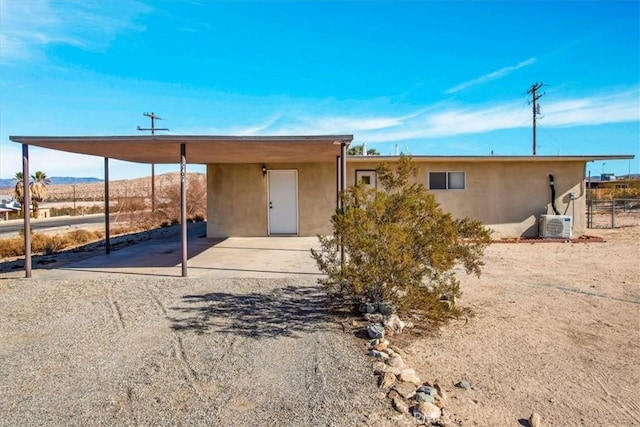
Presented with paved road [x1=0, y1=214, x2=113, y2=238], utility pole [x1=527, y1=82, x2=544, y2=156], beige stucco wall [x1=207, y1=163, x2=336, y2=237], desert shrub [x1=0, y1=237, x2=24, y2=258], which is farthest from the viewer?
utility pole [x1=527, y1=82, x2=544, y2=156]

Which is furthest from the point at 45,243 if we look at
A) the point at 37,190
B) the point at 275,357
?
the point at 275,357

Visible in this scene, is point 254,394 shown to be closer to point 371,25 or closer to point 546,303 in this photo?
point 546,303

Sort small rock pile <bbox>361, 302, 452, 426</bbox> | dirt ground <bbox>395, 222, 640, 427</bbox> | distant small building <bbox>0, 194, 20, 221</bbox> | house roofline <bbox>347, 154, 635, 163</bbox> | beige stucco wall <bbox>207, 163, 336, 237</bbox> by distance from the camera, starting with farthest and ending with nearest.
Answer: distant small building <bbox>0, 194, 20, 221</bbox>
beige stucco wall <bbox>207, 163, 336, 237</bbox>
house roofline <bbox>347, 154, 635, 163</bbox>
dirt ground <bbox>395, 222, 640, 427</bbox>
small rock pile <bbox>361, 302, 452, 426</bbox>

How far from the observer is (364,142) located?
16062 mm

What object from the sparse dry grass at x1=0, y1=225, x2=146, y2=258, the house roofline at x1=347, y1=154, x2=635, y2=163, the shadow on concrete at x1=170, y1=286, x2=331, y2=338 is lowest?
the shadow on concrete at x1=170, y1=286, x2=331, y2=338

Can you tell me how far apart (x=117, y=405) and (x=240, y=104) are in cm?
1968

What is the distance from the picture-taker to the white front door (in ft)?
46.2

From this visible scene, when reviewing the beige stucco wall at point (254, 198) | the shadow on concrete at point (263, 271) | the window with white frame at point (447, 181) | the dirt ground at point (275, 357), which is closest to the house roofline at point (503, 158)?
the window with white frame at point (447, 181)

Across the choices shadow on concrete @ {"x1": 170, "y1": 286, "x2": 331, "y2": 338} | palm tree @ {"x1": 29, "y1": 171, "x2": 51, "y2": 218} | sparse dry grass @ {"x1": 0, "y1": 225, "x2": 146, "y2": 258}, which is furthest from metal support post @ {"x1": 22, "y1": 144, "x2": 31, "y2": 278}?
sparse dry grass @ {"x1": 0, "y1": 225, "x2": 146, "y2": 258}

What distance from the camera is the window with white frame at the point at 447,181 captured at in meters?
14.3

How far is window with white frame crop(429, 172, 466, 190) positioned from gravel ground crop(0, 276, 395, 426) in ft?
29.0

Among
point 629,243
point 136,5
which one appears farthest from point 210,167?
point 629,243

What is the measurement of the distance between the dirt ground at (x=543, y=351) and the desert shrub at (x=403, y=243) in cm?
60

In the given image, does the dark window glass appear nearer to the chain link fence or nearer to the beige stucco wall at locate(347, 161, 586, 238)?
the beige stucco wall at locate(347, 161, 586, 238)
